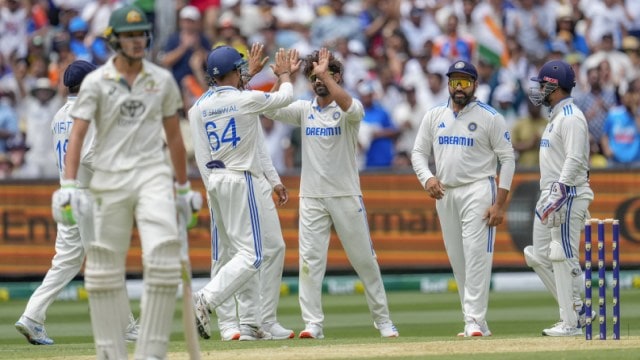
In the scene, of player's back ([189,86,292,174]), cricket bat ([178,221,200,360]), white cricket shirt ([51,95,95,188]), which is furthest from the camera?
player's back ([189,86,292,174])

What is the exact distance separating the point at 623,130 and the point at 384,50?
14.4 ft

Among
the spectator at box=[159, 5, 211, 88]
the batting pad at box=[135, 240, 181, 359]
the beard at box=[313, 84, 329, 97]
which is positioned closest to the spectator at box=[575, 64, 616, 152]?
the spectator at box=[159, 5, 211, 88]

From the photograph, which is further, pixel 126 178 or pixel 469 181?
pixel 469 181

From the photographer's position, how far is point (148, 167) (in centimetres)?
859

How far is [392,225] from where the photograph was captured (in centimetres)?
1759

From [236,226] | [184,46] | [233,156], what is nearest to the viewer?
[236,226]

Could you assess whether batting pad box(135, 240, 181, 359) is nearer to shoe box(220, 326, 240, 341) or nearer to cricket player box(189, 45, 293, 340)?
cricket player box(189, 45, 293, 340)

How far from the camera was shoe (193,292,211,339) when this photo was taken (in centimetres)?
1098

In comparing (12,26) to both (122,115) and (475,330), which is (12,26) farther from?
(122,115)

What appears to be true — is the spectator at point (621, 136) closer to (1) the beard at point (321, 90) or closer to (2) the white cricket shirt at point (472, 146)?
(2) the white cricket shirt at point (472, 146)

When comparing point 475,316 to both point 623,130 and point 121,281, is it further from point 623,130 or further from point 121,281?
point 623,130

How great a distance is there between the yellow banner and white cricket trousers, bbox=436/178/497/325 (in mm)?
5186

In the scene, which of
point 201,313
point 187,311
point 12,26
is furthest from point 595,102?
point 187,311

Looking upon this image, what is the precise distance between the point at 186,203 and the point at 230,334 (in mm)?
3277
